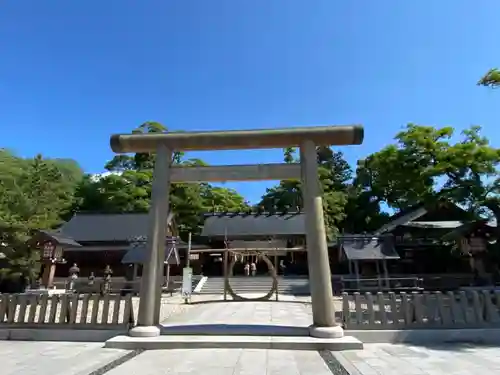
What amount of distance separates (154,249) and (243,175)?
250 cm

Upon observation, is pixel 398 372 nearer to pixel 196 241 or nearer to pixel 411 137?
pixel 411 137

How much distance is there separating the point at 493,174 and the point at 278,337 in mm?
17425

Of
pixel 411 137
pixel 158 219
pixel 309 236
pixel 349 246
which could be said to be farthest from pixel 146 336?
pixel 411 137

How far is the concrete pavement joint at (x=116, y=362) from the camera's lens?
470 cm

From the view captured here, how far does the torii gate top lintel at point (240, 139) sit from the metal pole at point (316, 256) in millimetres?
287

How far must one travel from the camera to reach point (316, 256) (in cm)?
675

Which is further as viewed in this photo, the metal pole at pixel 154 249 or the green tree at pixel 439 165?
the green tree at pixel 439 165

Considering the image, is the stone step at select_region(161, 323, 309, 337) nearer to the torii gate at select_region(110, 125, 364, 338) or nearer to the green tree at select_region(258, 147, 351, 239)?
the torii gate at select_region(110, 125, 364, 338)

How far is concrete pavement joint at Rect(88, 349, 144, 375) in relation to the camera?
4.70m

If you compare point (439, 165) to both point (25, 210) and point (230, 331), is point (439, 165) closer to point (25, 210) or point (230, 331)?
point (230, 331)

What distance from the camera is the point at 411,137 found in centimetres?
2208

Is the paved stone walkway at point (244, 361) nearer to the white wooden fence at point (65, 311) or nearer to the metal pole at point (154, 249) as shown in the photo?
the white wooden fence at point (65, 311)

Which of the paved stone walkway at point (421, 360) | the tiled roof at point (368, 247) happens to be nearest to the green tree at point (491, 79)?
the paved stone walkway at point (421, 360)

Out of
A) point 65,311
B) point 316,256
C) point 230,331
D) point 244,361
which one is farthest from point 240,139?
point 65,311
